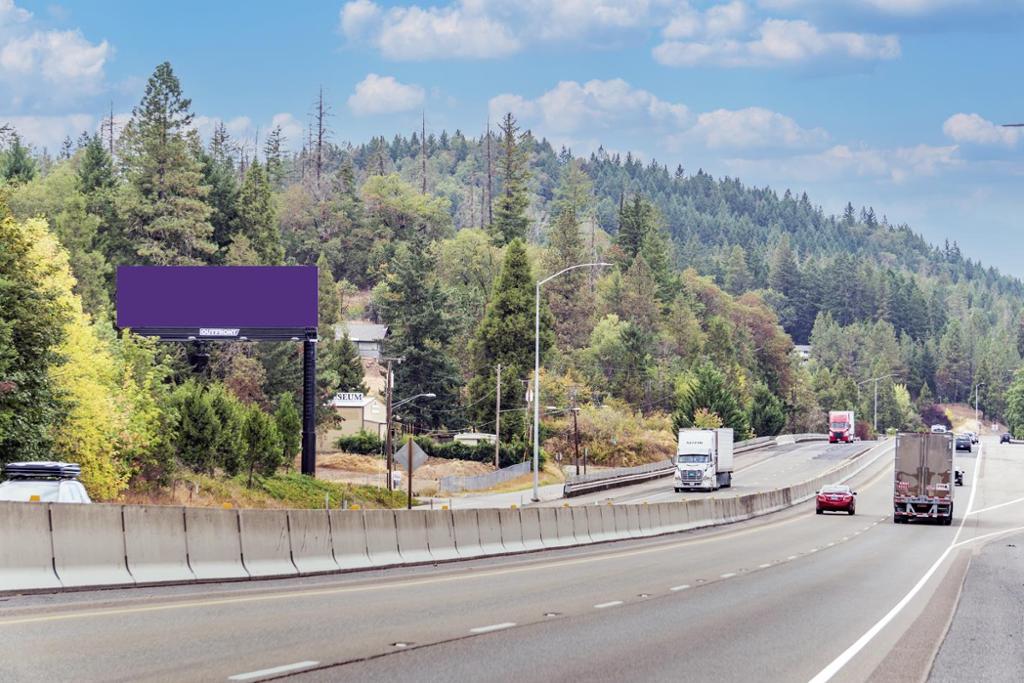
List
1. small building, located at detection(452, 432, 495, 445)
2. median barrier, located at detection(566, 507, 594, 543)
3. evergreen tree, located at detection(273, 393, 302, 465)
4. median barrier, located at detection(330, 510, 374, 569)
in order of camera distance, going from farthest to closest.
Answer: small building, located at detection(452, 432, 495, 445)
evergreen tree, located at detection(273, 393, 302, 465)
median barrier, located at detection(566, 507, 594, 543)
median barrier, located at detection(330, 510, 374, 569)

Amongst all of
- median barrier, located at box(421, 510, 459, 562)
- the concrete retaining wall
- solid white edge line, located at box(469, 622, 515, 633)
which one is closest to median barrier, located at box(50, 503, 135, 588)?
the concrete retaining wall

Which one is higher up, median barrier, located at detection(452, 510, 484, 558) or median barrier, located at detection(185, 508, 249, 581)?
median barrier, located at detection(185, 508, 249, 581)

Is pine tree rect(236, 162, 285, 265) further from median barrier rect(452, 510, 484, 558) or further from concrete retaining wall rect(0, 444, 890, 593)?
median barrier rect(452, 510, 484, 558)

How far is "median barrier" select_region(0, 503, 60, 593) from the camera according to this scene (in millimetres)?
15750

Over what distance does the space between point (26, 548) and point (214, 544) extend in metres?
3.82

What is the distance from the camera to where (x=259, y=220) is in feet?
463

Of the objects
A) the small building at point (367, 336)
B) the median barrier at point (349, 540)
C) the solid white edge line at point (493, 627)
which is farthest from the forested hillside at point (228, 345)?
the solid white edge line at point (493, 627)

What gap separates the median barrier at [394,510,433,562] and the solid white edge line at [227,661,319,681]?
12.9m

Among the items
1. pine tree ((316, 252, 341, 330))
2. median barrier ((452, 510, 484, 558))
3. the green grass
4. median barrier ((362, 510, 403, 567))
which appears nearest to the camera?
median barrier ((362, 510, 403, 567))

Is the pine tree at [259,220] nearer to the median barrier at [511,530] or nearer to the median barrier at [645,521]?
the median barrier at [645,521]

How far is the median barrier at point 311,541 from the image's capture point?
21.6 metres

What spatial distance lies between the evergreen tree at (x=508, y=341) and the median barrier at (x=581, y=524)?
68.3m

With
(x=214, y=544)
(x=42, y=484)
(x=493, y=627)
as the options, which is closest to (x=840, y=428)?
(x=42, y=484)

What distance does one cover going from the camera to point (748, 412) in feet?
533
